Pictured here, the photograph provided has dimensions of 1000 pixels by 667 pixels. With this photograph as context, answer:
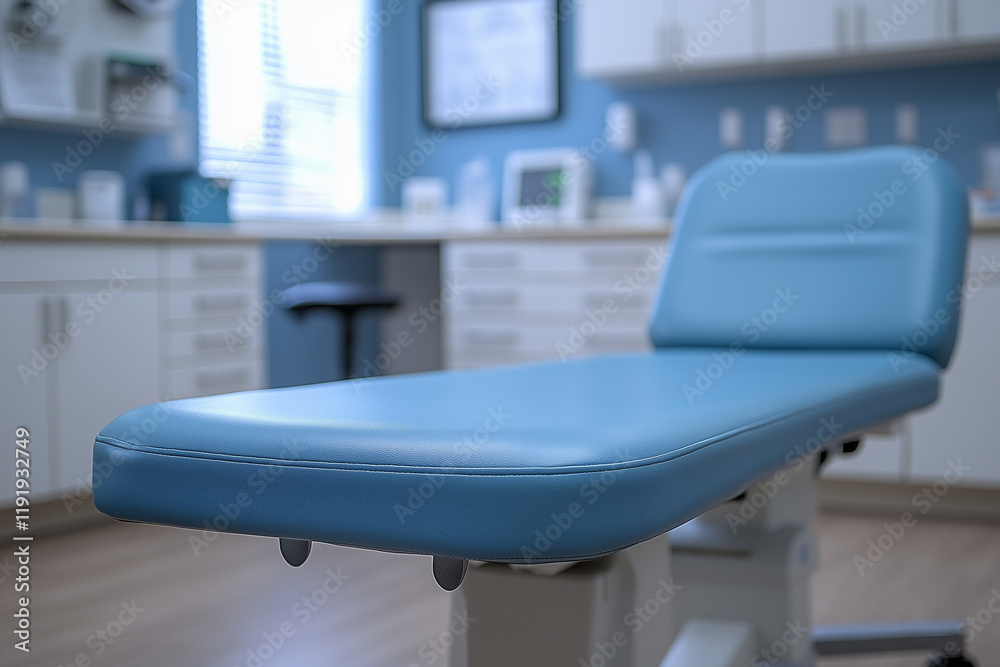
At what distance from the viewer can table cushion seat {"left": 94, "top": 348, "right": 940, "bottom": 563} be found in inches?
27.0

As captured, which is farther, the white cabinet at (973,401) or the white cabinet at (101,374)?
the white cabinet at (973,401)

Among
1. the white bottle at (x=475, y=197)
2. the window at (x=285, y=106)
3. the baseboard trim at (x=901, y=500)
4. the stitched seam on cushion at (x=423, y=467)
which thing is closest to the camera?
the stitched seam on cushion at (x=423, y=467)

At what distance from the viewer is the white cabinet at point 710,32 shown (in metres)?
3.60

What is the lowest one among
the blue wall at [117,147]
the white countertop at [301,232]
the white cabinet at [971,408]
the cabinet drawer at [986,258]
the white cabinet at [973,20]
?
the white cabinet at [971,408]

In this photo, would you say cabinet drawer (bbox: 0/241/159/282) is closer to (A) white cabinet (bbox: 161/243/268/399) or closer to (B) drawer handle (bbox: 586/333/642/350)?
A: (A) white cabinet (bbox: 161/243/268/399)

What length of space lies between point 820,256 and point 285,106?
3093mm

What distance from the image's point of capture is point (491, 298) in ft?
12.1

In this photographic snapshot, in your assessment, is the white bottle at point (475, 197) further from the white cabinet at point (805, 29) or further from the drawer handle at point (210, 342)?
the drawer handle at point (210, 342)

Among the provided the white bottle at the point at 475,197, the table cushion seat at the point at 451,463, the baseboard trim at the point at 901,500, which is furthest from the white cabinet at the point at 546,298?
the table cushion seat at the point at 451,463

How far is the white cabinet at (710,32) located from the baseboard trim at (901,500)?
154 cm

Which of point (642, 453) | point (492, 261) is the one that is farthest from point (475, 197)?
point (642, 453)

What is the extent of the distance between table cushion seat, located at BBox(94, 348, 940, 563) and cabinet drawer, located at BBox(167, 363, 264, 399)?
221cm

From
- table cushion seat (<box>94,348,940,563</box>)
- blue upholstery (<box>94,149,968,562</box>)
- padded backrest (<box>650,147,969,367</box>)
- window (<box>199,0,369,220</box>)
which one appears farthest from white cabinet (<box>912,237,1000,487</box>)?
window (<box>199,0,369,220</box>)

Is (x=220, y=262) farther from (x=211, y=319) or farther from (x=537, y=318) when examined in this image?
(x=537, y=318)
